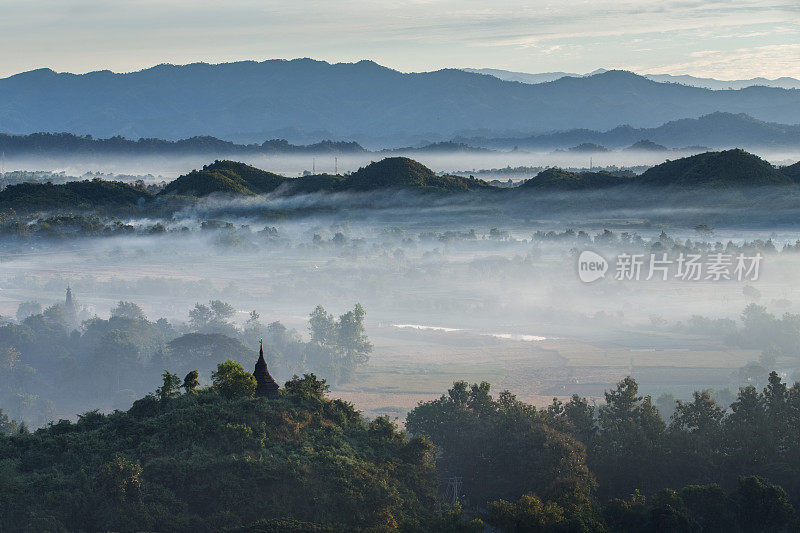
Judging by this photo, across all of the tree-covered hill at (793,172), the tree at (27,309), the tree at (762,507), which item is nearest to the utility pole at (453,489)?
the tree at (762,507)

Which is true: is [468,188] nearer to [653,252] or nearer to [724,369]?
[653,252]

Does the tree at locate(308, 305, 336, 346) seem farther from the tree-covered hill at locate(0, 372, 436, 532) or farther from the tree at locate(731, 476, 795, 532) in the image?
the tree at locate(731, 476, 795, 532)

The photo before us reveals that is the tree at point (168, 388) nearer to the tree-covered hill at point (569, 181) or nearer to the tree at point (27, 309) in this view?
the tree-covered hill at point (569, 181)

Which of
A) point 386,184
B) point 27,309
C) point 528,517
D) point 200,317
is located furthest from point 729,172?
point 27,309

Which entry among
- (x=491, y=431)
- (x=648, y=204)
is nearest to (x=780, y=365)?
(x=648, y=204)

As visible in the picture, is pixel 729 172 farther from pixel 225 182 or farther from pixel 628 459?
pixel 225 182
